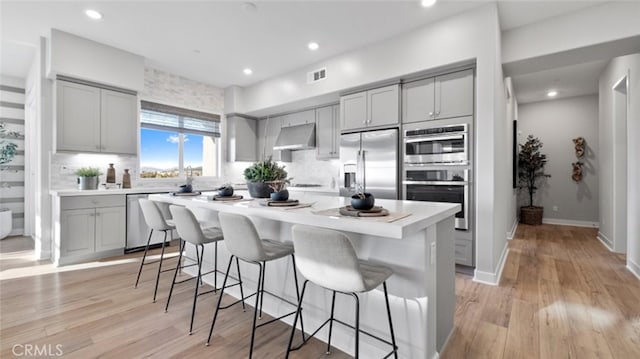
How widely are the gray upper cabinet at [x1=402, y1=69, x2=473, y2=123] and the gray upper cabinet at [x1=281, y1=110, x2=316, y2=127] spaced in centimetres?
206

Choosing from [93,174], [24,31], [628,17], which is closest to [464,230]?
[628,17]

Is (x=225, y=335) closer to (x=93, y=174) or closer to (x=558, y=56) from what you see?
(x=93, y=174)

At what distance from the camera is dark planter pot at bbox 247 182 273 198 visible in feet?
8.51

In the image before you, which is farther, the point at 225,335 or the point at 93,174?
the point at 93,174

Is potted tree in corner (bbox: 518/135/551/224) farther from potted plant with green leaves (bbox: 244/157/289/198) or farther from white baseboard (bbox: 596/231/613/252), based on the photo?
potted plant with green leaves (bbox: 244/157/289/198)

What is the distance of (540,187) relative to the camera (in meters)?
6.91

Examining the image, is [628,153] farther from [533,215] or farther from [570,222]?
[570,222]

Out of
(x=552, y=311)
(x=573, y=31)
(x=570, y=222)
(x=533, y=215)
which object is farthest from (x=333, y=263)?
(x=570, y=222)

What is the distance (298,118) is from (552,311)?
4619mm

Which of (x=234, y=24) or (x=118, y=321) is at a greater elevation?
(x=234, y=24)

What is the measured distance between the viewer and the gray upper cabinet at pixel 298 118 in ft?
17.9

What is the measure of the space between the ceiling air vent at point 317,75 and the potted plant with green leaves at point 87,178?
3437 mm

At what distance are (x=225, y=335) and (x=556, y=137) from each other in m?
7.92

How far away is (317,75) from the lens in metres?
4.64
